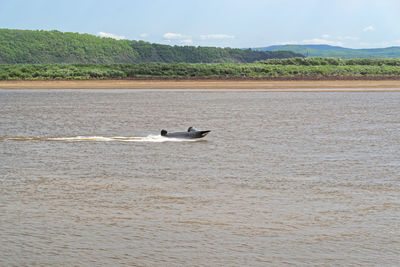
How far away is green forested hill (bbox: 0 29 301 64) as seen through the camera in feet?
546

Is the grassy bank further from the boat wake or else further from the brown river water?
the boat wake

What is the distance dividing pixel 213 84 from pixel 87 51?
358 feet

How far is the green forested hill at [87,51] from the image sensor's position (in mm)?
166375

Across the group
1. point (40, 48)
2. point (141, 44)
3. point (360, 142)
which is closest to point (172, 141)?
point (360, 142)

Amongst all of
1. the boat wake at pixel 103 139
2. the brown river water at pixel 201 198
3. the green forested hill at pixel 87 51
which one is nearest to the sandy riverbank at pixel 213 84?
the brown river water at pixel 201 198

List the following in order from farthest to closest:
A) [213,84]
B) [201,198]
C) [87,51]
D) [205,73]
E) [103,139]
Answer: [87,51] → [205,73] → [213,84] → [103,139] → [201,198]

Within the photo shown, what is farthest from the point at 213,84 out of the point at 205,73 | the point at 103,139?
the point at 103,139

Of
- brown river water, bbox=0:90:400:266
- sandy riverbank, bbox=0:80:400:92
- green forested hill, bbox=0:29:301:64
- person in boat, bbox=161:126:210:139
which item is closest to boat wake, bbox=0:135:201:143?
brown river water, bbox=0:90:400:266

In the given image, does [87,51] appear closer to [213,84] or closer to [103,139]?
[213,84]

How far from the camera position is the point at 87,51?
583ft

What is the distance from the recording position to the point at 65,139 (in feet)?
84.8

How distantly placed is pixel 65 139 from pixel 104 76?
2328 inches

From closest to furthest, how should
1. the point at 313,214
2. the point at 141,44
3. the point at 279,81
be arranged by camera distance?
1. the point at 313,214
2. the point at 279,81
3. the point at 141,44

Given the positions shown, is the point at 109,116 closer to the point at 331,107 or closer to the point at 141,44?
the point at 331,107
